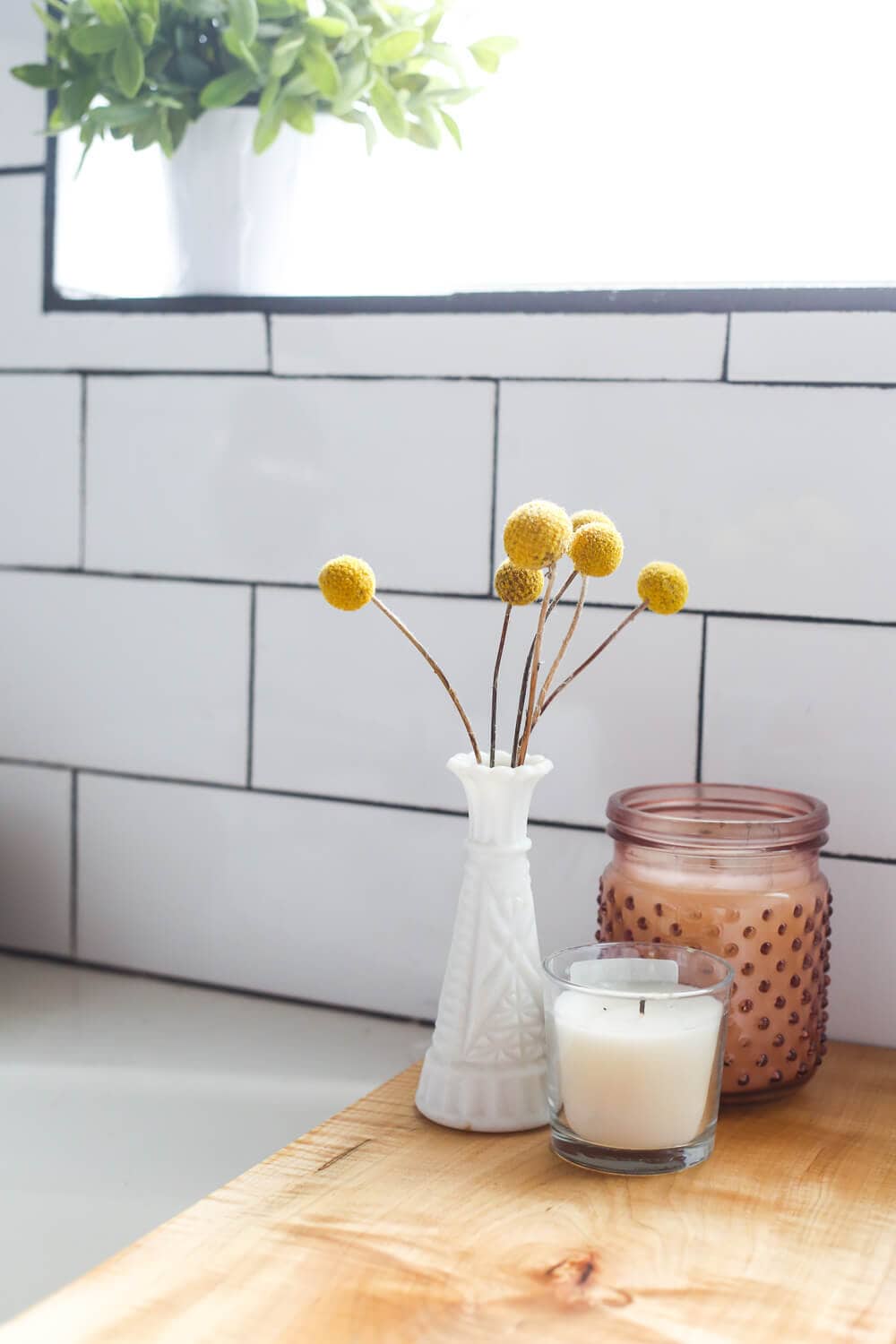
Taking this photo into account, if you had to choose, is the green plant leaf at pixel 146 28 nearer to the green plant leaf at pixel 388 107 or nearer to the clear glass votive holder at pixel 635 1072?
the green plant leaf at pixel 388 107

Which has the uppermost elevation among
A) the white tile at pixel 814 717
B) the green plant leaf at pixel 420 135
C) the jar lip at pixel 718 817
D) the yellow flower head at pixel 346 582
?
the green plant leaf at pixel 420 135

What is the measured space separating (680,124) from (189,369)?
40 cm

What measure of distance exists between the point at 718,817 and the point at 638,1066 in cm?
21

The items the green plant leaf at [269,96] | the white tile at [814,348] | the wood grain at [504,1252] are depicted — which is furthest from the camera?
the green plant leaf at [269,96]

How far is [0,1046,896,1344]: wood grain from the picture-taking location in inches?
20.2

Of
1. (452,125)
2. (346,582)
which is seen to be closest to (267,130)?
(452,125)

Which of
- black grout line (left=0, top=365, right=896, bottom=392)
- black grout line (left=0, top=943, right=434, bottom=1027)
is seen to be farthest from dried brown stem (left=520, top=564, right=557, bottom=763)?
black grout line (left=0, top=943, right=434, bottom=1027)

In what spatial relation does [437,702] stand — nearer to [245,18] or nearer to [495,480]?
[495,480]

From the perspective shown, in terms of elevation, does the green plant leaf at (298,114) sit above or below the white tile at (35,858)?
above

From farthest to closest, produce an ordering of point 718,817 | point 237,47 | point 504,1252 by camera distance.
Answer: point 237,47 → point 718,817 → point 504,1252

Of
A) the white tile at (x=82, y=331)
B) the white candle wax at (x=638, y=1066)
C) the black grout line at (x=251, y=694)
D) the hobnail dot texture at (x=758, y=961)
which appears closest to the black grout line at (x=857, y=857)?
the hobnail dot texture at (x=758, y=961)

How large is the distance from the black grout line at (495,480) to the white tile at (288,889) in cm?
18

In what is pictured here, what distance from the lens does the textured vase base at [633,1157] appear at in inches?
25.5

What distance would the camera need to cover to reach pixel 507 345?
2.98 ft
